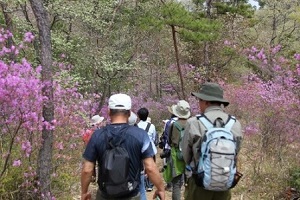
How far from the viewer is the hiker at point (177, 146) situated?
5457mm

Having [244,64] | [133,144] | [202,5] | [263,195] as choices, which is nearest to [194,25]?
[263,195]

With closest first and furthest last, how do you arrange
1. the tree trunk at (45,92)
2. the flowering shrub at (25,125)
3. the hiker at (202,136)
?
1. the hiker at (202,136)
2. the flowering shrub at (25,125)
3. the tree trunk at (45,92)

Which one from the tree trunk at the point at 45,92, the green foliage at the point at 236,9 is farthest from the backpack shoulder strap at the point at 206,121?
the green foliage at the point at 236,9

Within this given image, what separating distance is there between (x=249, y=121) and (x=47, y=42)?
18.6 feet

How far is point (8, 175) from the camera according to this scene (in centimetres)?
506

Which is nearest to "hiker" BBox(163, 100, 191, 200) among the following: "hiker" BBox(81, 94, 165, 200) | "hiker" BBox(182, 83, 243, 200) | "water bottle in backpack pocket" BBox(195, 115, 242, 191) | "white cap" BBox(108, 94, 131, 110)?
"hiker" BBox(182, 83, 243, 200)

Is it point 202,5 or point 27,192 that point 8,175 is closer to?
point 27,192

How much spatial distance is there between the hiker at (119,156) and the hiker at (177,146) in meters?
2.42

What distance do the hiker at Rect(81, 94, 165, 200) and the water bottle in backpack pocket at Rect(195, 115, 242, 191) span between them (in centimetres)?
40

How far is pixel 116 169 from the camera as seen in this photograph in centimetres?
282

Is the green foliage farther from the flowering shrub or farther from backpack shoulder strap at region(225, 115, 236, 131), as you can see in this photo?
backpack shoulder strap at region(225, 115, 236, 131)

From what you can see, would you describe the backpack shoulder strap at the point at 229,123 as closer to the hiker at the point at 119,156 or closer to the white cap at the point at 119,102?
the hiker at the point at 119,156

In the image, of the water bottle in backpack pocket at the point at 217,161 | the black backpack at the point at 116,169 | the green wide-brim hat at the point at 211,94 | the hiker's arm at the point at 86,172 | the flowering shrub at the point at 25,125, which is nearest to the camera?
the black backpack at the point at 116,169

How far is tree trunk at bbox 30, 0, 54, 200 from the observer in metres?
4.94
